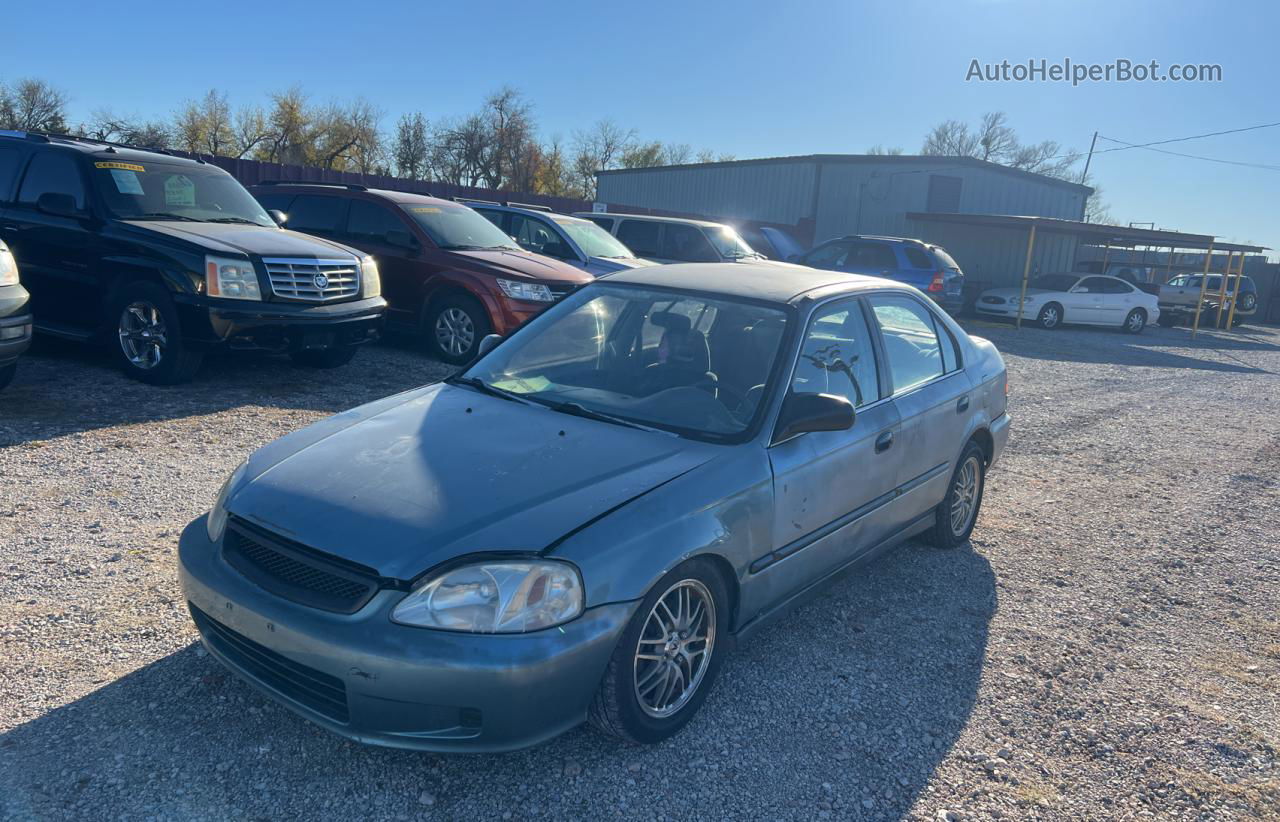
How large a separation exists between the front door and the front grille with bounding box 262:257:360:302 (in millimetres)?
4996

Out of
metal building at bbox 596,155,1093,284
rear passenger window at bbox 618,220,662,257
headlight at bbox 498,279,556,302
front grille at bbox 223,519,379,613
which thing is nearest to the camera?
front grille at bbox 223,519,379,613

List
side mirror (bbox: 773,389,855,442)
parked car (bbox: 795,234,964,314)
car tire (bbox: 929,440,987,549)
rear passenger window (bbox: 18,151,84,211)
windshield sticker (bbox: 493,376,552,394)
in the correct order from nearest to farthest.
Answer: side mirror (bbox: 773,389,855,442)
windshield sticker (bbox: 493,376,552,394)
car tire (bbox: 929,440,987,549)
rear passenger window (bbox: 18,151,84,211)
parked car (bbox: 795,234,964,314)

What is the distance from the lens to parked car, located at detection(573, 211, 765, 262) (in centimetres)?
1409

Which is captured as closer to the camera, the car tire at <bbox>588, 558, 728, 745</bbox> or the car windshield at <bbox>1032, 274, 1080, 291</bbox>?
the car tire at <bbox>588, 558, 728, 745</bbox>

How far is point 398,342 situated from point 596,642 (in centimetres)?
856

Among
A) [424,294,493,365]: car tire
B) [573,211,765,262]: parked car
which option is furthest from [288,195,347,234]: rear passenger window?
[573,211,765,262]: parked car

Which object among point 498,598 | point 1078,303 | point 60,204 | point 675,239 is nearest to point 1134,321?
point 1078,303

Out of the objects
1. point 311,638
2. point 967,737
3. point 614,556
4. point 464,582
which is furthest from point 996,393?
point 311,638

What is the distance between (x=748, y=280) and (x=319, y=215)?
750 cm

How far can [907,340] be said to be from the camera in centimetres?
460

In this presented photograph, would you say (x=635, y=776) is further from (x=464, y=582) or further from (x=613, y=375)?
(x=613, y=375)

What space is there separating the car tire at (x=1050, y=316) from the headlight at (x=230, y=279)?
19.9 m

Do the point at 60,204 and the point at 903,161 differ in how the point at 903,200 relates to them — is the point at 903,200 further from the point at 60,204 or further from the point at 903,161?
the point at 60,204

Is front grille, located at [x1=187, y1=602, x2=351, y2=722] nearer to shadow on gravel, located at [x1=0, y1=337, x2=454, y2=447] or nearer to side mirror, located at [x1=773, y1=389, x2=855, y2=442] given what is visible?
side mirror, located at [x1=773, y1=389, x2=855, y2=442]
